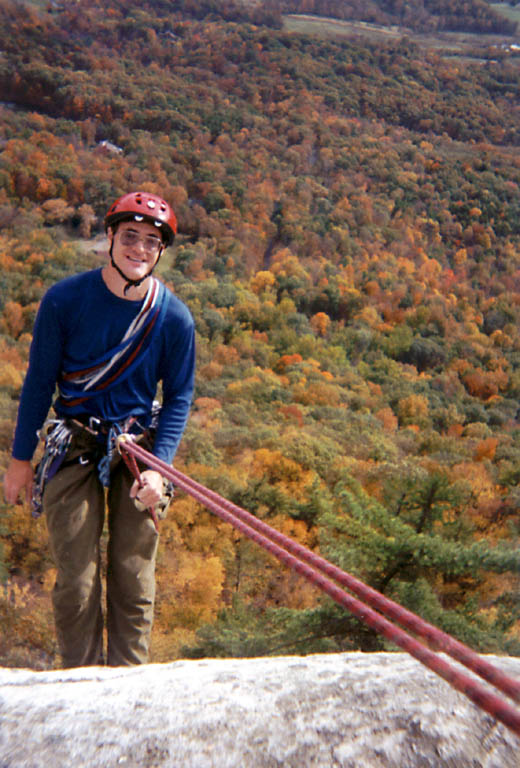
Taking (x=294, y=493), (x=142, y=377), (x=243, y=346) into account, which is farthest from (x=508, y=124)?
(x=142, y=377)

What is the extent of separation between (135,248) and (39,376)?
0.59 meters

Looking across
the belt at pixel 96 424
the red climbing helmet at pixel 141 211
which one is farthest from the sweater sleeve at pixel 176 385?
the red climbing helmet at pixel 141 211

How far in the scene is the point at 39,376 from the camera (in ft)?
6.85

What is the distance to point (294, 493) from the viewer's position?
72.8ft

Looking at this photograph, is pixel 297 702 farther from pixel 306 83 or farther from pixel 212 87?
pixel 306 83

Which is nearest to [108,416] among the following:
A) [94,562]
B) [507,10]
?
[94,562]

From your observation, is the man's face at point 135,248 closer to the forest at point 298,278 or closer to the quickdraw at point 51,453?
the quickdraw at point 51,453

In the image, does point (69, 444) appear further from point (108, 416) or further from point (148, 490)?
point (148, 490)

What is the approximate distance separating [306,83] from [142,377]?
97040 millimetres

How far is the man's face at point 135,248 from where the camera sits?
2.02 m

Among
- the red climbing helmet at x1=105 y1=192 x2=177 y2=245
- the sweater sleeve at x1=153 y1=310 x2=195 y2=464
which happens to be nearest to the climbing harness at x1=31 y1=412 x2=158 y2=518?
the sweater sleeve at x1=153 y1=310 x2=195 y2=464

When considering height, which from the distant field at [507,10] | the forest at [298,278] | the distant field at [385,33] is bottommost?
the forest at [298,278]

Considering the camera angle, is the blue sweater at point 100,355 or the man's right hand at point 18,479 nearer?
the blue sweater at point 100,355

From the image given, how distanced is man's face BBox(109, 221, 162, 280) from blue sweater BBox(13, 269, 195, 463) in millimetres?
119
